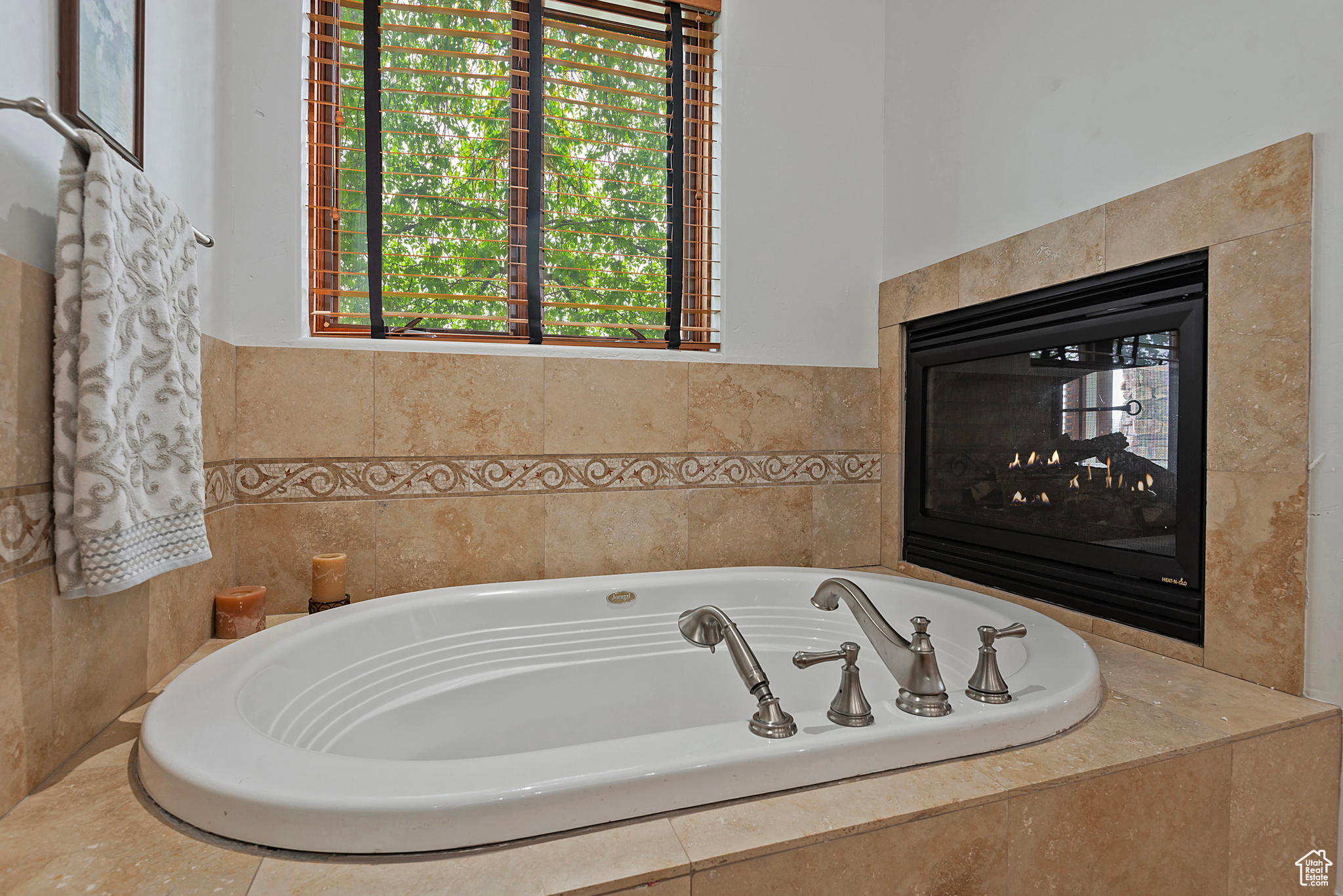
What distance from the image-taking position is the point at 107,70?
990 mm

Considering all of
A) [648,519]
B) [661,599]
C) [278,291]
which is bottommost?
[661,599]

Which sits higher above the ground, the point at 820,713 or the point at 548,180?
the point at 548,180

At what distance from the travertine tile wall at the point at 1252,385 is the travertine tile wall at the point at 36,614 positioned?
1.85 m

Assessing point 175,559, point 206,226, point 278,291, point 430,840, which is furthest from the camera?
point 278,291

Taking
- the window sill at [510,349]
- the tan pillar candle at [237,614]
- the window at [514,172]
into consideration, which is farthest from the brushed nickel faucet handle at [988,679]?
the tan pillar candle at [237,614]

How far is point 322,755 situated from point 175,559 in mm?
488

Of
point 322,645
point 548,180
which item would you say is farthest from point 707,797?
point 548,180

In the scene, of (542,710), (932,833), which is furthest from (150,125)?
(932,833)

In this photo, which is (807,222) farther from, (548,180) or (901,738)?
(901,738)

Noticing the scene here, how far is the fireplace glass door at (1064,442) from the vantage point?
4.33ft

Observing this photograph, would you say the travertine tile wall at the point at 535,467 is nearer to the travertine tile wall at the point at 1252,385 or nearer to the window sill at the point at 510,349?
the window sill at the point at 510,349

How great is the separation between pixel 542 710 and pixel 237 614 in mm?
699

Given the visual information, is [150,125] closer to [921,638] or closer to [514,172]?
[514,172]

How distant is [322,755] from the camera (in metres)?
0.75
